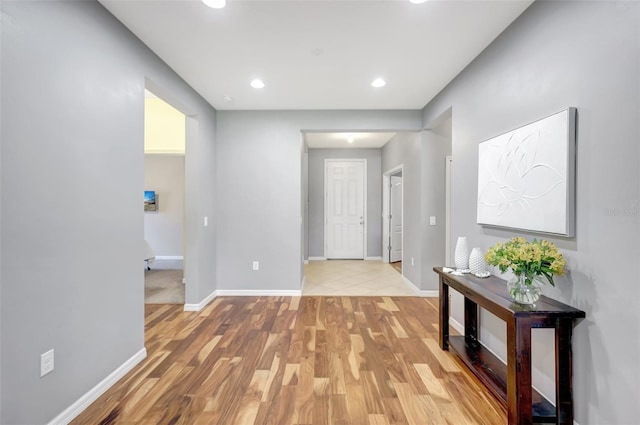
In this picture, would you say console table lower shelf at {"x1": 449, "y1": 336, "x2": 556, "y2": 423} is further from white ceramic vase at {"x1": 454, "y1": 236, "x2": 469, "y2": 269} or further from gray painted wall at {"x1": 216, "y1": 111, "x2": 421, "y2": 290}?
gray painted wall at {"x1": 216, "y1": 111, "x2": 421, "y2": 290}

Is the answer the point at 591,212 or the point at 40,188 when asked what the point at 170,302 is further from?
the point at 591,212

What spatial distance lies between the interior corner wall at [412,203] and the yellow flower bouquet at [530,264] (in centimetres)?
231

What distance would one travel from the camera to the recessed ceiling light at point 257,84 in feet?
9.39

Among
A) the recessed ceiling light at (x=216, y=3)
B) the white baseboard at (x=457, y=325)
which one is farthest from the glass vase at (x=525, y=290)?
the recessed ceiling light at (x=216, y=3)

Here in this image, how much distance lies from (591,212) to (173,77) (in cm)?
335

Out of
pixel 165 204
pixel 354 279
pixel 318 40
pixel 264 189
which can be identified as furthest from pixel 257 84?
pixel 165 204

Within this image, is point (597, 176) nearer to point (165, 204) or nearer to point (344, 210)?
point (344, 210)

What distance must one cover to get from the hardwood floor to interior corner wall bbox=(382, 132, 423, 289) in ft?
3.44

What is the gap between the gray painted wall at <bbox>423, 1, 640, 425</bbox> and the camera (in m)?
1.24

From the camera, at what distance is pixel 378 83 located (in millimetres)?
2912

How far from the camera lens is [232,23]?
1979 millimetres

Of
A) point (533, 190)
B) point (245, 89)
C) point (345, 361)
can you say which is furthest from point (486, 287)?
point (245, 89)

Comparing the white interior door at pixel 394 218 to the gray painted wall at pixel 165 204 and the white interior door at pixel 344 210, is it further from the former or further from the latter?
the gray painted wall at pixel 165 204

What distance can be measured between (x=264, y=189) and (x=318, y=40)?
2.09 m
